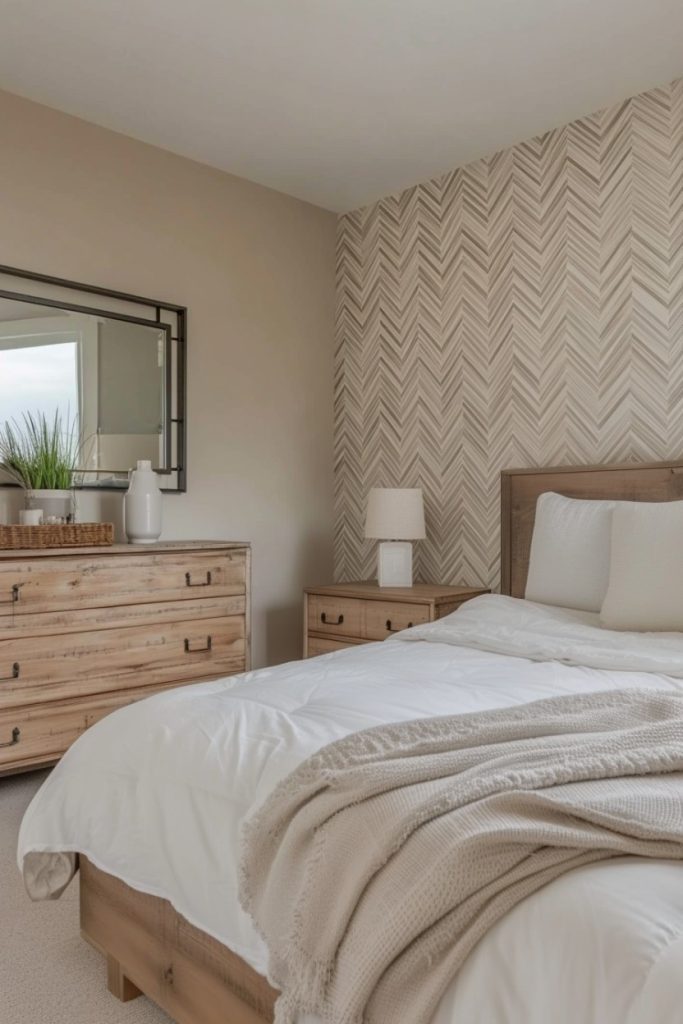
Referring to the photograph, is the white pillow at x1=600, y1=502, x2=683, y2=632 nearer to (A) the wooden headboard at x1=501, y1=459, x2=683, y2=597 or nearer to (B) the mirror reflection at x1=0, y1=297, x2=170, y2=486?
(A) the wooden headboard at x1=501, y1=459, x2=683, y2=597

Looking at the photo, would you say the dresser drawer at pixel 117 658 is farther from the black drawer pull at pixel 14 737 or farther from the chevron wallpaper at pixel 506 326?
the chevron wallpaper at pixel 506 326

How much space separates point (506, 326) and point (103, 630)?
7.17ft

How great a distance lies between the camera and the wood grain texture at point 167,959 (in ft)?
4.09

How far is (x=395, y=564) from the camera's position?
365 cm

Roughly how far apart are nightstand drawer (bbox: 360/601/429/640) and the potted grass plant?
1284 millimetres

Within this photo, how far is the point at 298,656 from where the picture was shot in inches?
166

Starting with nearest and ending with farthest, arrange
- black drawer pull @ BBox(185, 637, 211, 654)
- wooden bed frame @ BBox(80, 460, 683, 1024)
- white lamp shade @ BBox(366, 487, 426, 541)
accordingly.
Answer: wooden bed frame @ BBox(80, 460, 683, 1024)
black drawer pull @ BBox(185, 637, 211, 654)
white lamp shade @ BBox(366, 487, 426, 541)

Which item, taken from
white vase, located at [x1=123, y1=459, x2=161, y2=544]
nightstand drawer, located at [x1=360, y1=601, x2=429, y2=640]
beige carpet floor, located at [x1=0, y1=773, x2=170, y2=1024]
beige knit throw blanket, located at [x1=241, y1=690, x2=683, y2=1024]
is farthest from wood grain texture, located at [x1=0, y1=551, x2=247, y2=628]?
beige knit throw blanket, located at [x1=241, y1=690, x2=683, y2=1024]

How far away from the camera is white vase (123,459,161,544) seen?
3195 millimetres

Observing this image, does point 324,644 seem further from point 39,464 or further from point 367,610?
point 39,464

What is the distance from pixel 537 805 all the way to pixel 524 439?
2.78 metres

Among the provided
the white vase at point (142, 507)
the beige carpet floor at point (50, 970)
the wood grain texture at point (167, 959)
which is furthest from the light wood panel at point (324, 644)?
the wood grain texture at point (167, 959)

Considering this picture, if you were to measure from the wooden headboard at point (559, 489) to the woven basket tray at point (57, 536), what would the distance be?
165cm

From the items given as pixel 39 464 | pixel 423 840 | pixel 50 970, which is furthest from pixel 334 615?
pixel 423 840
